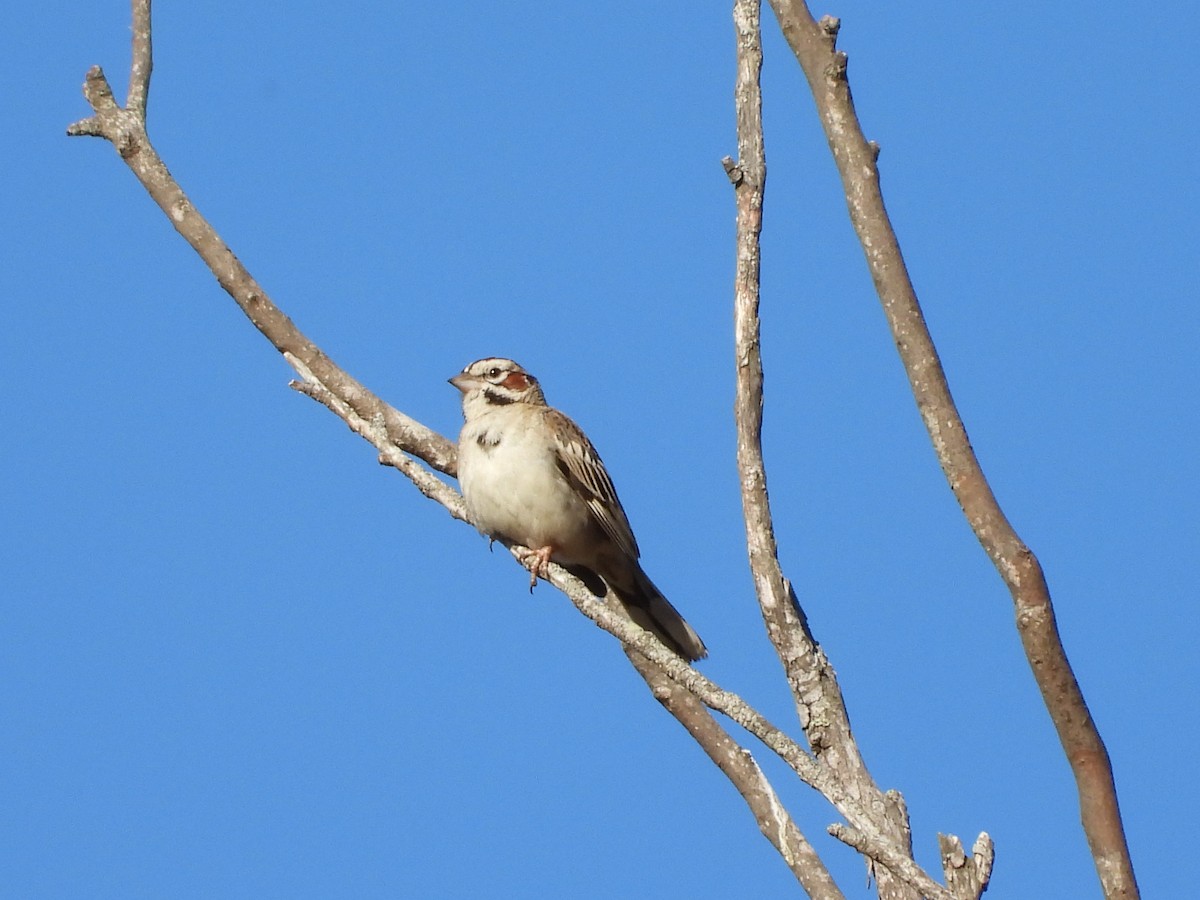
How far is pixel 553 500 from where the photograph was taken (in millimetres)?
8422

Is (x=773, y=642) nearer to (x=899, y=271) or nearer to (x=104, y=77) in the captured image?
(x=899, y=271)

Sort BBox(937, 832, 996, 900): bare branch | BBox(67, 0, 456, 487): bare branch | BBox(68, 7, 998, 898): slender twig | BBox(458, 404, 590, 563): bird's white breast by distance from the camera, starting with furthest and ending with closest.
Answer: BBox(458, 404, 590, 563): bird's white breast, BBox(67, 0, 456, 487): bare branch, BBox(68, 7, 998, 898): slender twig, BBox(937, 832, 996, 900): bare branch

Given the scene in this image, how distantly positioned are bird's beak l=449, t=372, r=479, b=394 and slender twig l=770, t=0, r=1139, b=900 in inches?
180

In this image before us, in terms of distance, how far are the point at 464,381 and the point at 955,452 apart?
517cm

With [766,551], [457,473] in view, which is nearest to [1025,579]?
[766,551]

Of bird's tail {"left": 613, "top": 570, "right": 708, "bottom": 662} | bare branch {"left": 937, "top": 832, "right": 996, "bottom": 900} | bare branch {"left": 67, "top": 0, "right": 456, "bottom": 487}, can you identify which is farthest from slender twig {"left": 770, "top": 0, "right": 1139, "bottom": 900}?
bird's tail {"left": 613, "top": 570, "right": 708, "bottom": 662}

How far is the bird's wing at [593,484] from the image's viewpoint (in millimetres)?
8578

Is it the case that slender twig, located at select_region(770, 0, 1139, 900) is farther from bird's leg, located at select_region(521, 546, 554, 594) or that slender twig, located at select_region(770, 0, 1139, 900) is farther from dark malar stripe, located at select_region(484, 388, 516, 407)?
dark malar stripe, located at select_region(484, 388, 516, 407)

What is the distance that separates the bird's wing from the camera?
28.1 ft

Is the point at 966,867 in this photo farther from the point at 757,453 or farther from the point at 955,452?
the point at 757,453

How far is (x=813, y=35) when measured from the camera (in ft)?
15.9

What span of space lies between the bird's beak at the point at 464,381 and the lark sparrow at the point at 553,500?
3.8 inches

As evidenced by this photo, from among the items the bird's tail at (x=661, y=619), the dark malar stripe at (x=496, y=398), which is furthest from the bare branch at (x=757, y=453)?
the dark malar stripe at (x=496, y=398)

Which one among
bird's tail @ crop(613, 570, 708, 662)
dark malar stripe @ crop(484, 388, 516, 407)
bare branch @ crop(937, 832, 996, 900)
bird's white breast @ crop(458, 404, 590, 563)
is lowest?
bare branch @ crop(937, 832, 996, 900)
